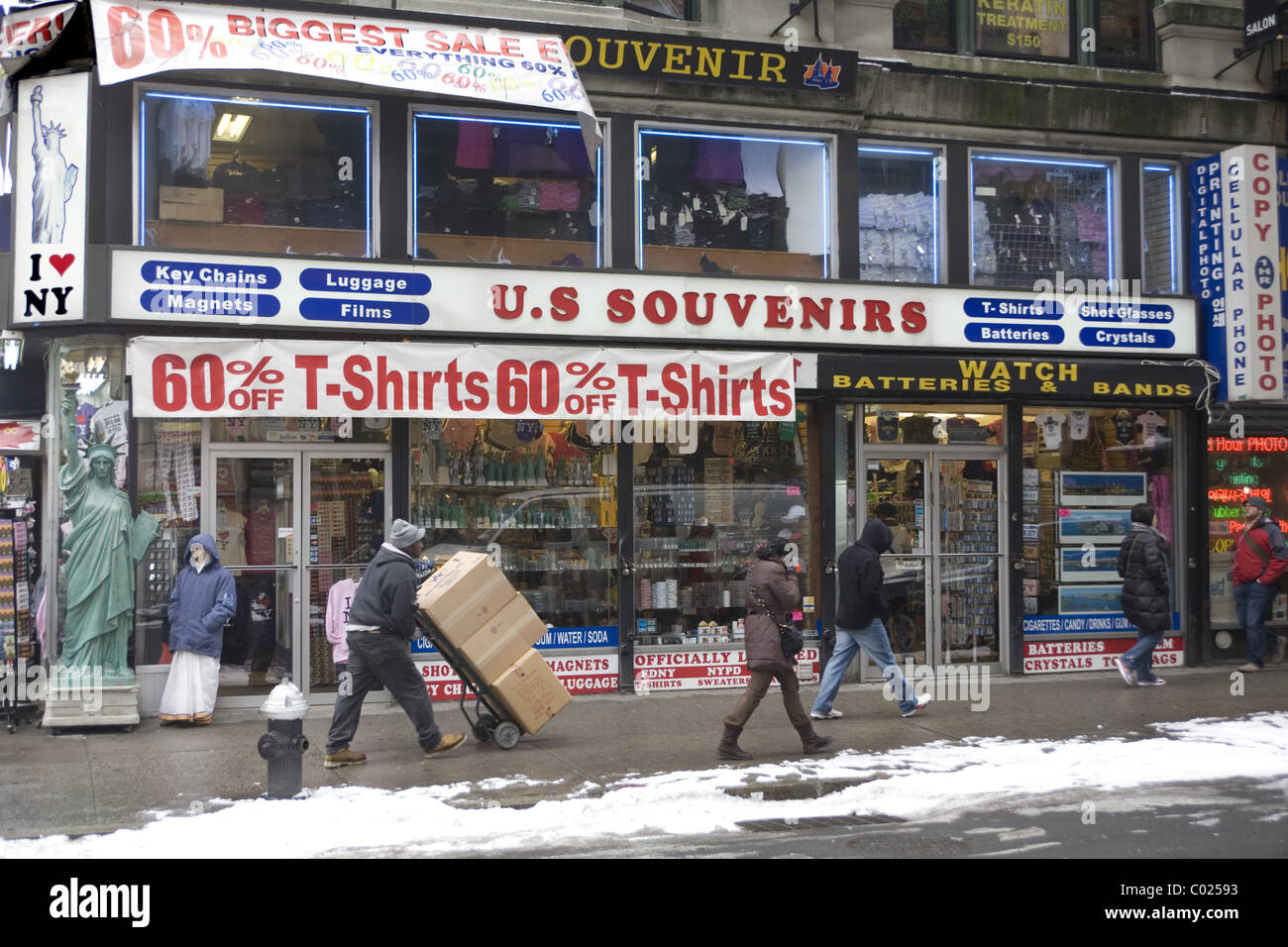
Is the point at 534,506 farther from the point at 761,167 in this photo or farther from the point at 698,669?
the point at 761,167

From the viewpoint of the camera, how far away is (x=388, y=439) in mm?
11930

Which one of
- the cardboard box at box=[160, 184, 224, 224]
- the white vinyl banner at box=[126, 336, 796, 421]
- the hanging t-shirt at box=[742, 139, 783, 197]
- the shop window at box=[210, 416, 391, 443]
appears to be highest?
the hanging t-shirt at box=[742, 139, 783, 197]

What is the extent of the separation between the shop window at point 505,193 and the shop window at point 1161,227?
660 centimetres

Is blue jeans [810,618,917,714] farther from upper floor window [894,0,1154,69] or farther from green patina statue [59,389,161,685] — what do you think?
upper floor window [894,0,1154,69]

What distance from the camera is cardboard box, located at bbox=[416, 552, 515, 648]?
930 cm

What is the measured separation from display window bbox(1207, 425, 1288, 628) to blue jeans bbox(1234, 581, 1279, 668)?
1.30 ft

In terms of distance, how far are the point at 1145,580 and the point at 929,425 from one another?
276 cm

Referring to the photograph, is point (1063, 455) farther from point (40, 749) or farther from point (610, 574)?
point (40, 749)

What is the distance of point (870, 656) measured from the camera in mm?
10750

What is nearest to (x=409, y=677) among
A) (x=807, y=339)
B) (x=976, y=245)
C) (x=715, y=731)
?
(x=715, y=731)

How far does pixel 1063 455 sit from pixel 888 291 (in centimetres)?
296

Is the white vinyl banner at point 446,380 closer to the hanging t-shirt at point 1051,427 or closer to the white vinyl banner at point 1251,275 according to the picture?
the hanging t-shirt at point 1051,427

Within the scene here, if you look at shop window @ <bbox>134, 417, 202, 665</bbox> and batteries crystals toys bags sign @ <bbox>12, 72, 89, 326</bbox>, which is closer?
batteries crystals toys bags sign @ <bbox>12, 72, 89, 326</bbox>

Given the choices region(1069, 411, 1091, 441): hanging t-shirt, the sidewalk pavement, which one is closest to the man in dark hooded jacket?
the sidewalk pavement
